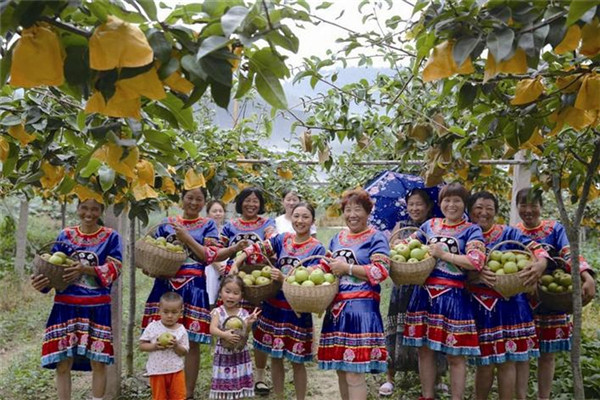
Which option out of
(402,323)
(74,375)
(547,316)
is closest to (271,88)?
(547,316)

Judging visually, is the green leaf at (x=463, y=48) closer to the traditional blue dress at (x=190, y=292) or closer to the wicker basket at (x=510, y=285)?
the wicker basket at (x=510, y=285)

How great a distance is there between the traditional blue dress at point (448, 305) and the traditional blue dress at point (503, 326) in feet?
0.29

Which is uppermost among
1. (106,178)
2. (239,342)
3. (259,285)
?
(106,178)

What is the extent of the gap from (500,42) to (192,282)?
114 inches

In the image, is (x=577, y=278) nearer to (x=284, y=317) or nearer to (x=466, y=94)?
(x=466, y=94)

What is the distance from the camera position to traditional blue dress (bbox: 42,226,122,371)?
3.21 m

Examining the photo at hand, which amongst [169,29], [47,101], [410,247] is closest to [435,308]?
[410,247]

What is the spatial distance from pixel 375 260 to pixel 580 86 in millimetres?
1633

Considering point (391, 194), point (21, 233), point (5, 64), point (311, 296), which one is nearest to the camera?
point (5, 64)

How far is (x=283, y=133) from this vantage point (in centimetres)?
1015

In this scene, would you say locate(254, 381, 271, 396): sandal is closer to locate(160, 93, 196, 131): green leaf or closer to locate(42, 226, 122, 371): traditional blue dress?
locate(42, 226, 122, 371): traditional blue dress

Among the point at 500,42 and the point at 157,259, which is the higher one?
the point at 500,42

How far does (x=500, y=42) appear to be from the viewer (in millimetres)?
1149

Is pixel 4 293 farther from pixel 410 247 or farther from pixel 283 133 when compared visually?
pixel 410 247
